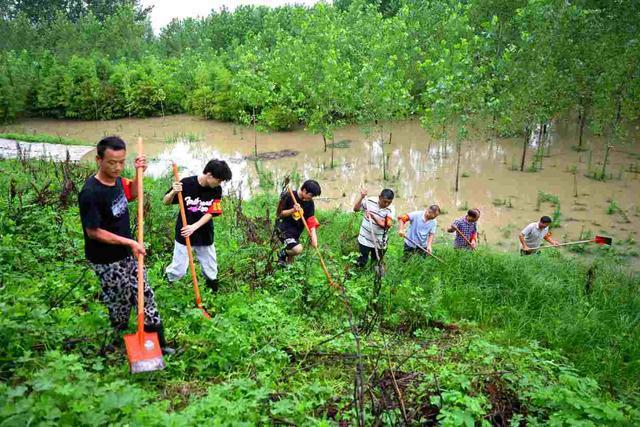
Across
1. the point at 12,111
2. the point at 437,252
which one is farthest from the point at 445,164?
the point at 12,111

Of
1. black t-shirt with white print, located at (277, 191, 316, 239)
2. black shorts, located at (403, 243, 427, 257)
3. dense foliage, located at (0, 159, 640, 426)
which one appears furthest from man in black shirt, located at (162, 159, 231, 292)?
black shorts, located at (403, 243, 427, 257)

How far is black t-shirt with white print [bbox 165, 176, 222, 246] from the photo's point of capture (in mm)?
4411

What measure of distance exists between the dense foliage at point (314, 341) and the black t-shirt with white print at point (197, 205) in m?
0.52

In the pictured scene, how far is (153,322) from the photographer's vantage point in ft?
11.4

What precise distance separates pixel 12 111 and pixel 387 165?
52.1 feet

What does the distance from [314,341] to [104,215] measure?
1.97 metres

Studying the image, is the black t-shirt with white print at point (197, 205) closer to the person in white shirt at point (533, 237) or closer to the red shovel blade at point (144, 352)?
the red shovel blade at point (144, 352)

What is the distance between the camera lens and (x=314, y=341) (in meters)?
4.12

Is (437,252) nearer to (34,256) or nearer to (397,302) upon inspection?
(397,302)

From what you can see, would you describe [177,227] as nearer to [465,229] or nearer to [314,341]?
[314,341]

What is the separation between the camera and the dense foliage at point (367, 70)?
43.8ft

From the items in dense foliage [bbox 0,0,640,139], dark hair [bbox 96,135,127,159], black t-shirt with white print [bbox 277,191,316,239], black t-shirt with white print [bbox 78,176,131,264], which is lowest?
black t-shirt with white print [bbox 277,191,316,239]

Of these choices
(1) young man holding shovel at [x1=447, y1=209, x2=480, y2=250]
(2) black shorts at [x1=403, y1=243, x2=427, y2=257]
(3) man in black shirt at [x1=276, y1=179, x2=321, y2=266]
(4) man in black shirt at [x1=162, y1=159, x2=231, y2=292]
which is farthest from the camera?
(1) young man holding shovel at [x1=447, y1=209, x2=480, y2=250]

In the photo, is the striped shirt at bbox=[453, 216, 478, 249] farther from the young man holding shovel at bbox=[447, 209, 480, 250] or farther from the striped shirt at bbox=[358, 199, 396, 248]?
the striped shirt at bbox=[358, 199, 396, 248]
